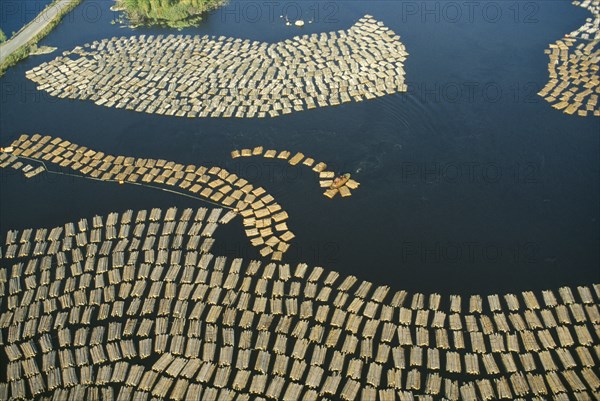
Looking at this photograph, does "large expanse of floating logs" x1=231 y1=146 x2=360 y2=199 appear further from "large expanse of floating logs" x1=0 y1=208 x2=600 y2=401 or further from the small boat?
"large expanse of floating logs" x1=0 y1=208 x2=600 y2=401

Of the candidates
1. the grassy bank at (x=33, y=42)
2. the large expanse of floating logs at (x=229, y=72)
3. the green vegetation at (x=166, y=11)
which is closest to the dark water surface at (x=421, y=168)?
the grassy bank at (x=33, y=42)

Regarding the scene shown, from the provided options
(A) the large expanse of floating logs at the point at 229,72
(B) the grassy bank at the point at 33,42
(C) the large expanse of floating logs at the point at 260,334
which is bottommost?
(C) the large expanse of floating logs at the point at 260,334

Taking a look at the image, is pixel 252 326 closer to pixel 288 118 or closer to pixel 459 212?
pixel 459 212

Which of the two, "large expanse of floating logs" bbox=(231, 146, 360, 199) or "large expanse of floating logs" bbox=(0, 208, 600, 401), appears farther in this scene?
"large expanse of floating logs" bbox=(231, 146, 360, 199)

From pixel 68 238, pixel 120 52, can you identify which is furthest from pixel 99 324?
pixel 120 52

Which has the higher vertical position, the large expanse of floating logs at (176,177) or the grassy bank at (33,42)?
the grassy bank at (33,42)

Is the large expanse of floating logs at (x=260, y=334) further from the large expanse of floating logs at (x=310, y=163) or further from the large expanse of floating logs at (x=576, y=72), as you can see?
the large expanse of floating logs at (x=576, y=72)

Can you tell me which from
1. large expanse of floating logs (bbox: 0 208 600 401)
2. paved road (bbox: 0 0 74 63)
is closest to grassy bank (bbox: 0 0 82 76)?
paved road (bbox: 0 0 74 63)

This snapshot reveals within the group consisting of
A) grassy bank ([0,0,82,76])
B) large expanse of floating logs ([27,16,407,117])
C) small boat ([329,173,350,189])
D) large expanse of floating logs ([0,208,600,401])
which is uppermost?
A: grassy bank ([0,0,82,76])
